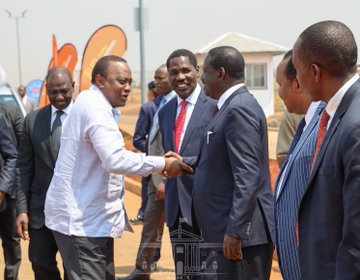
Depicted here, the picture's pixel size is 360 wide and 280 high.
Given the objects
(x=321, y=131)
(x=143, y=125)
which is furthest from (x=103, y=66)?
(x=143, y=125)

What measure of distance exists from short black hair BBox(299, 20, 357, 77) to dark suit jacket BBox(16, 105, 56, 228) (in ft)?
8.97

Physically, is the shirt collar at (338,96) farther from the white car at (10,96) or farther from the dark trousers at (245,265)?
the white car at (10,96)

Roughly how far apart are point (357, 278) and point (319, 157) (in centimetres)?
47

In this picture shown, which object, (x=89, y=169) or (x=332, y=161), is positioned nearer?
(x=332, y=161)

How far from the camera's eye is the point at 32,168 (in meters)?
4.58

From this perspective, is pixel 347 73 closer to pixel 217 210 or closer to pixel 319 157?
pixel 319 157

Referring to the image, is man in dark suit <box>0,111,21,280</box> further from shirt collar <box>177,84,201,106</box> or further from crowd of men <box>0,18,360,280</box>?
shirt collar <box>177,84,201,106</box>

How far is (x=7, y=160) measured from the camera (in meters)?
5.09

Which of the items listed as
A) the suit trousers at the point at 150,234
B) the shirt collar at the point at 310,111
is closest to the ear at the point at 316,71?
the shirt collar at the point at 310,111

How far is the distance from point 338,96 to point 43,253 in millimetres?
2934

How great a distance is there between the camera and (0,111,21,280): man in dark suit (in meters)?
5.00

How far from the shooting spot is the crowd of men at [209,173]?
2.21 metres

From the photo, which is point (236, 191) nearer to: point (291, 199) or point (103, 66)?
point (291, 199)

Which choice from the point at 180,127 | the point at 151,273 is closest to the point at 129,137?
the point at 151,273
